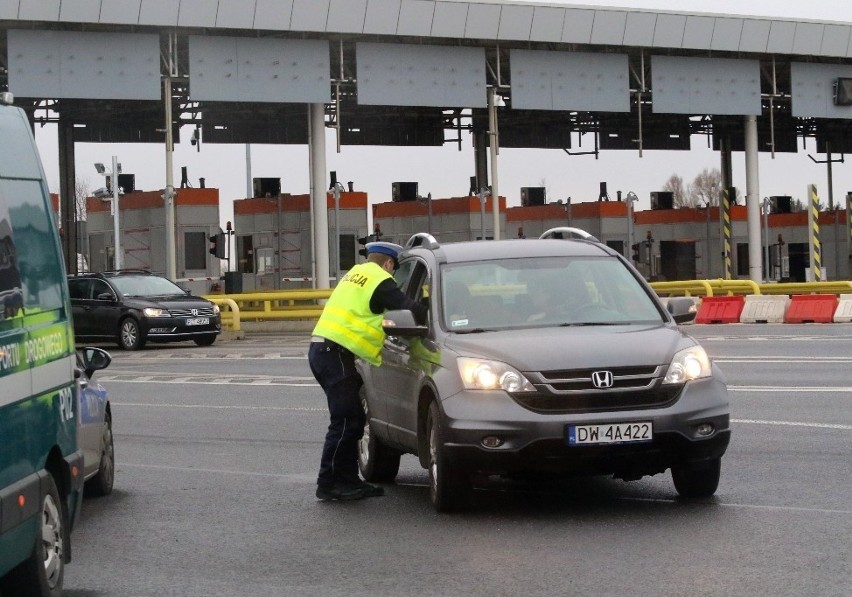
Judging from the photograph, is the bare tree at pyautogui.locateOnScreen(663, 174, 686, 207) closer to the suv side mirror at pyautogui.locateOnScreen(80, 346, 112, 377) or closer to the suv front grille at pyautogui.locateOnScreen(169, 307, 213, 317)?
the suv front grille at pyautogui.locateOnScreen(169, 307, 213, 317)

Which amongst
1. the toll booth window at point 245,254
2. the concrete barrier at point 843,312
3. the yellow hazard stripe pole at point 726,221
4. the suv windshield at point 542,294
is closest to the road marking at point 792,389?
the suv windshield at point 542,294

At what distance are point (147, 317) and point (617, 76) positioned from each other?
19464 mm

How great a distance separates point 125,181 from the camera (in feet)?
180

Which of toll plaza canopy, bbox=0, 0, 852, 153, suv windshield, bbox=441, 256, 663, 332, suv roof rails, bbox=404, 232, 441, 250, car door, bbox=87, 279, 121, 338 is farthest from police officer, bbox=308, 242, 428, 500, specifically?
toll plaza canopy, bbox=0, 0, 852, 153

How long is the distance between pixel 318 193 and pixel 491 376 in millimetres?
36845

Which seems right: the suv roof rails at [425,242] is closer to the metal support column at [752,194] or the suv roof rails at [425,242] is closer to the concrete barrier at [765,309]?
the concrete barrier at [765,309]

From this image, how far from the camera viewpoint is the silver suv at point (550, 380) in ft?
30.8

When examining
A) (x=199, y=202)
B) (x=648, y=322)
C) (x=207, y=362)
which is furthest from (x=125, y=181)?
(x=648, y=322)

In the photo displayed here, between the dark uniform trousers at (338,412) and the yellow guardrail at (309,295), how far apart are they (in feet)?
89.0

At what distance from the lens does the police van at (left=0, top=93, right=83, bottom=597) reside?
20.9 feet

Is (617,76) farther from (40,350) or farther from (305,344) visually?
(40,350)

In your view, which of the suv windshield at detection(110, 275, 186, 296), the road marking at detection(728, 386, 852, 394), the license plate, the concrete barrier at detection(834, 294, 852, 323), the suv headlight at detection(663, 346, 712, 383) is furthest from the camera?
the concrete barrier at detection(834, 294, 852, 323)

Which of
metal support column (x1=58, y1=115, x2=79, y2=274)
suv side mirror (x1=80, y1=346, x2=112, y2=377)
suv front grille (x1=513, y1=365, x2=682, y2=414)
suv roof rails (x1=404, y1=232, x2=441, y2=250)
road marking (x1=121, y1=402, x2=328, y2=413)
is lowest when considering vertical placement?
road marking (x1=121, y1=402, x2=328, y2=413)

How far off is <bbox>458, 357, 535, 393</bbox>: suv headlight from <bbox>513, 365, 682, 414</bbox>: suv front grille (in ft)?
0.16
